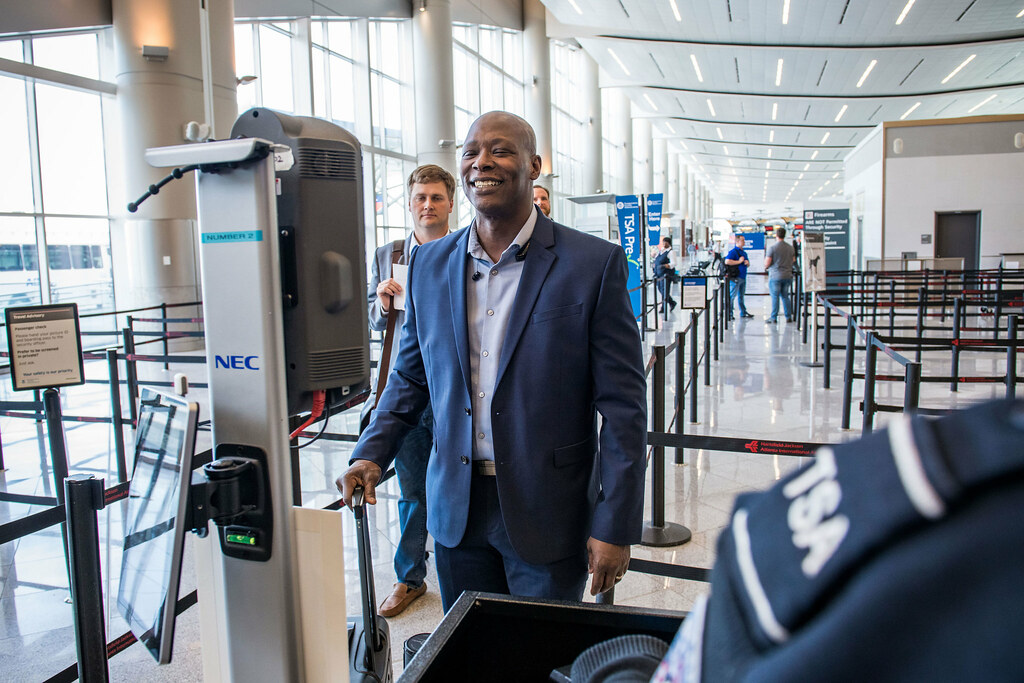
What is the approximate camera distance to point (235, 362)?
1436 millimetres

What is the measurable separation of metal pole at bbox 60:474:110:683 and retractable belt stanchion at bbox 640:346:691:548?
2.74 m

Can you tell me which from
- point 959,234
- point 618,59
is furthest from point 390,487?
point 618,59

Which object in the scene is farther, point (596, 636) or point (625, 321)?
point (625, 321)

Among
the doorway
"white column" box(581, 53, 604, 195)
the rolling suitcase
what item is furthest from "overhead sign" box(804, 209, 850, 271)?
the rolling suitcase

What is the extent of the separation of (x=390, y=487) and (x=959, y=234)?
1792cm

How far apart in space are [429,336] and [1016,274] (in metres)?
15.0

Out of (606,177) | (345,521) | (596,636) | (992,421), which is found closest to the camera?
(992,421)

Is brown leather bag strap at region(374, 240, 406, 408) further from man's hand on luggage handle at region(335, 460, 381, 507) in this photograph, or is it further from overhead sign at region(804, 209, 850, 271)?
overhead sign at region(804, 209, 850, 271)

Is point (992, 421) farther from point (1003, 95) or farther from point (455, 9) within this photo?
point (1003, 95)

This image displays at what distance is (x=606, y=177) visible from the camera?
37.6 metres

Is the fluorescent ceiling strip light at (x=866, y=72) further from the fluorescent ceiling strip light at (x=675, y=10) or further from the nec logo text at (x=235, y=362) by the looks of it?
the nec logo text at (x=235, y=362)

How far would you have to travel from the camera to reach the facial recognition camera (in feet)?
4.66

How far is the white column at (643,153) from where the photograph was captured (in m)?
44.0

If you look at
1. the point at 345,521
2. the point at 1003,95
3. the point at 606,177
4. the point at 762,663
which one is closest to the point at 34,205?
the point at 345,521
